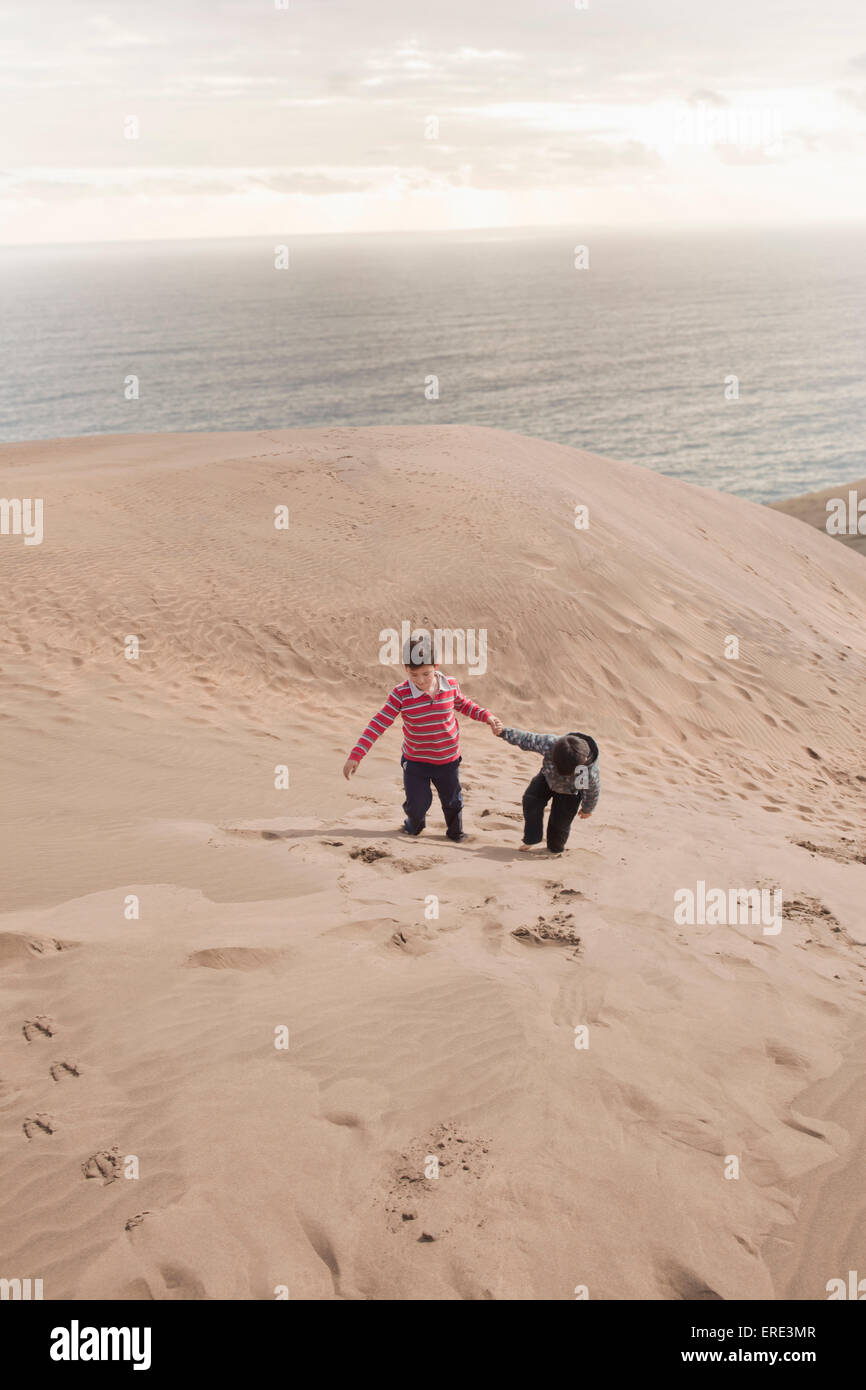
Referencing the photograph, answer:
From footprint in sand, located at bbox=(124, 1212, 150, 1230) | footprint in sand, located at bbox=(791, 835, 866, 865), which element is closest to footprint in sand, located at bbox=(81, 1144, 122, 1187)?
footprint in sand, located at bbox=(124, 1212, 150, 1230)

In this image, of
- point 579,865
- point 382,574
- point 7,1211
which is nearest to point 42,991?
point 7,1211

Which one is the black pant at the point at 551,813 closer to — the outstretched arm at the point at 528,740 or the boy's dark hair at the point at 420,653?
the outstretched arm at the point at 528,740

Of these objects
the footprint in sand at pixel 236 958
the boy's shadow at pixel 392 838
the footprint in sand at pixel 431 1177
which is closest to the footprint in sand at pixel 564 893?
the boy's shadow at pixel 392 838

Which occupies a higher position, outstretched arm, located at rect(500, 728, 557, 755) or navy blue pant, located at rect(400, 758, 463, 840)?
outstretched arm, located at rect(500, 728, 557, 755)

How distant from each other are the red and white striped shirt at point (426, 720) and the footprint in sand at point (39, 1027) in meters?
2.90

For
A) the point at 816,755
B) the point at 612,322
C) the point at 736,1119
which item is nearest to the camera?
the point at 736,1119

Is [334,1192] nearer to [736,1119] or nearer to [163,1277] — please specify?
[163,1277]

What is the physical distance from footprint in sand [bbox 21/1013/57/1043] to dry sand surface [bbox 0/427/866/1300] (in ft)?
0.07

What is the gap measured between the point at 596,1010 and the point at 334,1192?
1763 mm

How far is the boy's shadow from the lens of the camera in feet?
22.3

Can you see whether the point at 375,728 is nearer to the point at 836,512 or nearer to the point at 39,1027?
the point at 39,1027

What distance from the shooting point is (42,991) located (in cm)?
435

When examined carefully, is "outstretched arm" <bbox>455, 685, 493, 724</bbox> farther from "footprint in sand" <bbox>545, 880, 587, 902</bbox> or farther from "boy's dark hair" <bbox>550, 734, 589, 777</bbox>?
"footprint in sand" <bbox>545, 880, 587, 902</bbox>

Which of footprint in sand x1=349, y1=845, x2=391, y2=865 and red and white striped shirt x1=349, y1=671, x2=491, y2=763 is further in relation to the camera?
red and white striped shirt x1=349, y1=671, x2=491, y2=763
